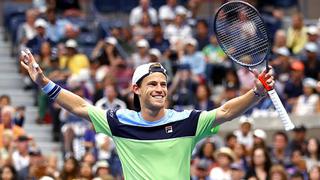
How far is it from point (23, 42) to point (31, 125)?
1733 millimetres

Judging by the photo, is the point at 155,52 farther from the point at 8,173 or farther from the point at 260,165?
the point at 8,173

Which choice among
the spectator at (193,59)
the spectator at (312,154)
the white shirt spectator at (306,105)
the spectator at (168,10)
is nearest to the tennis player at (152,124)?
the spectator at (312,154)

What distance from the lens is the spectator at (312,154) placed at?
1712 centimetres

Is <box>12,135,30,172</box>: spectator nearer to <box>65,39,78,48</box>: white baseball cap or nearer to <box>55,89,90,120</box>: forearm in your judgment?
<box>65,39,78,48</box>: white baseball cap

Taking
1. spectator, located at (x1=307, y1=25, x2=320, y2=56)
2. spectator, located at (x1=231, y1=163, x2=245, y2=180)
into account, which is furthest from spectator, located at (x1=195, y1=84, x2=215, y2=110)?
spectator, located at (x1=231, y1=163, x2=245, y2=180)

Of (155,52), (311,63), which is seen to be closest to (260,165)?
(155,52)

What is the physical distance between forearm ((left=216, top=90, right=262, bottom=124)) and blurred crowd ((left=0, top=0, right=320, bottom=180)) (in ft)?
20.3

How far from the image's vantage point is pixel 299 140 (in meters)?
17.8

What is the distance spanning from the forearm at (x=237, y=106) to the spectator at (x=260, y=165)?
676 centimetres

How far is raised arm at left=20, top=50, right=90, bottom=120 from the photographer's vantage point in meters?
9.19

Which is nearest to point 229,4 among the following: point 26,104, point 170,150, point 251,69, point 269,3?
point 251,69

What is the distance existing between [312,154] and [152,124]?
27.2 ft

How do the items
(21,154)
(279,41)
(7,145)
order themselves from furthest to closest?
1. (279,41)
2. (7,145)
3. (21,154)

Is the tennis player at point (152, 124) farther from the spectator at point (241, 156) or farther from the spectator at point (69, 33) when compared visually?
the spectator at point (69, 33)
